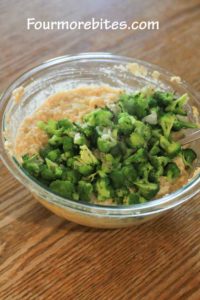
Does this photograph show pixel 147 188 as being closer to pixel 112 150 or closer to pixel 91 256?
pixel 112 150

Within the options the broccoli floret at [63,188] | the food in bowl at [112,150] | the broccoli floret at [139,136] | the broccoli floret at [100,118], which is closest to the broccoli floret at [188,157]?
the food in bowl at [112,150]

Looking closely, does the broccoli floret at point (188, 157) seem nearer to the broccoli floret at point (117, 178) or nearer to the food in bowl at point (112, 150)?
the food in bowl at point (112, 150)

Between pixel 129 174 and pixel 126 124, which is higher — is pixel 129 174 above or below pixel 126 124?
below

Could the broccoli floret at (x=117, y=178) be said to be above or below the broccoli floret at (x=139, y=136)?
below

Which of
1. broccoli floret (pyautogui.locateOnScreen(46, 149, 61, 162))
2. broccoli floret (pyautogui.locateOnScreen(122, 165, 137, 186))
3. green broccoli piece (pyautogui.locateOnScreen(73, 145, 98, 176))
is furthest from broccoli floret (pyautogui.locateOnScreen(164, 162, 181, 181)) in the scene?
broccoli floret (pyautogui.locateOnScreen(46, 149, 61, 162))

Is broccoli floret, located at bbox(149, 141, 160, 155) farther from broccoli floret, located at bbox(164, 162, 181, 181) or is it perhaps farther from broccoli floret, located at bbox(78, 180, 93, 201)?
broccoli floret, located at bbox(78, 180, 93, 201)

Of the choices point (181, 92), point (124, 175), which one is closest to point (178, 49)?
point (181, 92)

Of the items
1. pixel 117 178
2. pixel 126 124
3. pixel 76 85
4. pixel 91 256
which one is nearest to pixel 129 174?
pixel 117 178
